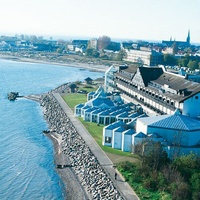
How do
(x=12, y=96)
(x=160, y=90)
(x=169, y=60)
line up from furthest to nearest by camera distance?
(x=169, y=60), (x=12, y=96), (x=160, y=90)

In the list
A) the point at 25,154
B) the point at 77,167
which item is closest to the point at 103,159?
the point at 77,167

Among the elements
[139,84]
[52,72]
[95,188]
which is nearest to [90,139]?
[95,188]

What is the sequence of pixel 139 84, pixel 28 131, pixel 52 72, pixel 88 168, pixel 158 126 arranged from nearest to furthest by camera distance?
pixel 88 168
pixel 158 126
pixel 28 131
pixel 139 84
pixel 52 72

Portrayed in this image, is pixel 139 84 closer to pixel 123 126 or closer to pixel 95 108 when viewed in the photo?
pixel 95 108

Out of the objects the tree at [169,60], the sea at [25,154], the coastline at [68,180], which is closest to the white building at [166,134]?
the coastline at [68,180]

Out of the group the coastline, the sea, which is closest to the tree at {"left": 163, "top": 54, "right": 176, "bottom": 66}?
the sea

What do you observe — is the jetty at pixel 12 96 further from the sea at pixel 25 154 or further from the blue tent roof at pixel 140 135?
the blue tent roof at pixel 140 135

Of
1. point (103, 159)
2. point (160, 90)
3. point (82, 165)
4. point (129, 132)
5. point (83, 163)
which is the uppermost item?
point (160, 90)

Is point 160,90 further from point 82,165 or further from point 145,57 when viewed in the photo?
point 145,57
